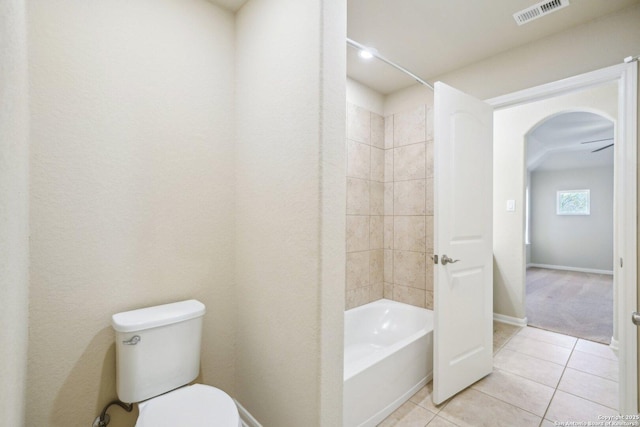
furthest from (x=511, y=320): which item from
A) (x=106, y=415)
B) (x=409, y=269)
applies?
(x=106, y=415)

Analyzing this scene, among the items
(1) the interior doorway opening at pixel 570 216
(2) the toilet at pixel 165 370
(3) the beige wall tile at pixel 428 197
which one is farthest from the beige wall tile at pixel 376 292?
(1) the interior doorway opening at pixel 570 216

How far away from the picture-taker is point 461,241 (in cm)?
199

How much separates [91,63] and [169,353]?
4.67 ft

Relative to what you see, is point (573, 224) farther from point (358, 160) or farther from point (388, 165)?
point (358, 160)

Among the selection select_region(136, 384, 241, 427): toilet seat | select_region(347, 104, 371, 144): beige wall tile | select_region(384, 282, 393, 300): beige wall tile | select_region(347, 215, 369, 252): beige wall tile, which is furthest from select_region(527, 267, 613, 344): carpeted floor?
select_region(136, 384, 241, 427): toilet seat

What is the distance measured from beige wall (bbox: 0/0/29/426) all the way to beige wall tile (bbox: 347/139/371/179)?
6.85 feet

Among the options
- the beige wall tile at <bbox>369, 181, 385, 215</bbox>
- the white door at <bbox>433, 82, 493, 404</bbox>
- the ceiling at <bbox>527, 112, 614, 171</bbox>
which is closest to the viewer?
the white door at <bbox>433, 82, 493, 404</bbox>

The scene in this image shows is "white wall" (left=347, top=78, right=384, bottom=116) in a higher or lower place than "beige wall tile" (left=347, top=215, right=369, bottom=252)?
higher

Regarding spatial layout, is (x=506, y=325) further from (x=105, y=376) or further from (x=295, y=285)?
(x=105, y=376)

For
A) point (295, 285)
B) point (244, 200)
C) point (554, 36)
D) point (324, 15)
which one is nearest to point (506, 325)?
point (554, 36)

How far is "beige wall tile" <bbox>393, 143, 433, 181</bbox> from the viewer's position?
268 cm

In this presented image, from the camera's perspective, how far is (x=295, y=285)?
132cm

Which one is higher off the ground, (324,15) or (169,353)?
(324,15)

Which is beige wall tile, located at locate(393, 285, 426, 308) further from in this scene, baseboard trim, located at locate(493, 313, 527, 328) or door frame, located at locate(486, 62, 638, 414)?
baseboard trim, located at locate(493, 313, 527, 328)
